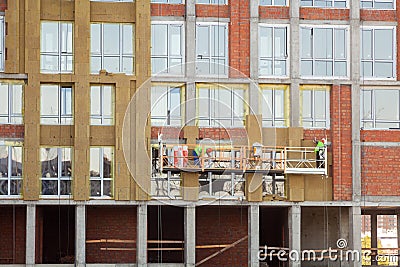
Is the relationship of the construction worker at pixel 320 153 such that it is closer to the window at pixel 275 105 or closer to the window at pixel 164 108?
the window at pixel 275 105

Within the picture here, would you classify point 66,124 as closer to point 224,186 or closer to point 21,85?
point 21,85

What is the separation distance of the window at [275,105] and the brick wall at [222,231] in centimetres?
438

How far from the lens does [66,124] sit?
40.8 m

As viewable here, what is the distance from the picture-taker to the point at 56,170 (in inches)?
1602

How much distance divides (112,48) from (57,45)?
2146 millimetres

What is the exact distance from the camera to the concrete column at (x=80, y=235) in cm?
4022

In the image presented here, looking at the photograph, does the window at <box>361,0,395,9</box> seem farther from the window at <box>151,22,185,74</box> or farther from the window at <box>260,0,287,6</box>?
the window at <box>151,22,185,74</box>

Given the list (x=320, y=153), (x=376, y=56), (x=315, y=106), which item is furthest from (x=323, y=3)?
(x=320, y=153)

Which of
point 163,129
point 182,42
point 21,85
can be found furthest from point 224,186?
point 21,85

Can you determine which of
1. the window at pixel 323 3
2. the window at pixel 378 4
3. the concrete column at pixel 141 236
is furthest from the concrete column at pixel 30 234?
the window at pixel 378 4

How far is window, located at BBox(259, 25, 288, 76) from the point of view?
41.9 meters

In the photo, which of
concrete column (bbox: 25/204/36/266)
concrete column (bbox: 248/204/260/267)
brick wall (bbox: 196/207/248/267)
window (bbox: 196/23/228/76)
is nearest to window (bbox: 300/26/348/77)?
window (bbox: 196/23/228/76)

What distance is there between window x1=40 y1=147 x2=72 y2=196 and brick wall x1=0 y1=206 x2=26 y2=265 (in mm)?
2198

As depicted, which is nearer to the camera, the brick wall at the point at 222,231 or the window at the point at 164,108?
the window at the point at 164,108
